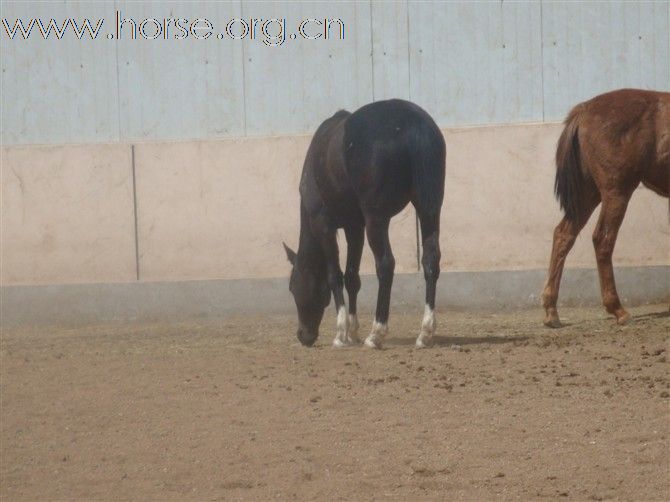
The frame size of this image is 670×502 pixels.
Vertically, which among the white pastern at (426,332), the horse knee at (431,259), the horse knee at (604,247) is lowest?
the white pastern at (426,332)

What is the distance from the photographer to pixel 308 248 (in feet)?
30.6

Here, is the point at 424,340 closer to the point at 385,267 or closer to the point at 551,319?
the point at 385,267

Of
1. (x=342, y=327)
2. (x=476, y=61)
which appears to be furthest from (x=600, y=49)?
(x=342, y=327)

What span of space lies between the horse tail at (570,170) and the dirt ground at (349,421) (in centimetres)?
119

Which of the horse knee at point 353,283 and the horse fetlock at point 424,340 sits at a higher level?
the horse knee at point 353,283

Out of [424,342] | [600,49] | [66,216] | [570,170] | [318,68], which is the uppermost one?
[600,49]

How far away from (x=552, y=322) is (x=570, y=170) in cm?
119

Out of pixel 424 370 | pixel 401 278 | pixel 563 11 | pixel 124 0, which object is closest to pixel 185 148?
pixel 124 0

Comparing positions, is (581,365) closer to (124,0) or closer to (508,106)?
(508,106)

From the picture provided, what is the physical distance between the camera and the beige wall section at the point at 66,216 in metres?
11.9

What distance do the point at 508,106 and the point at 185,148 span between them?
2.94 m

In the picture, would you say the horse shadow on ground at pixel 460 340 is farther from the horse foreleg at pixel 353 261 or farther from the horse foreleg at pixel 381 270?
the horse foreleg at pixel 353 261

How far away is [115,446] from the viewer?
21.4 ft

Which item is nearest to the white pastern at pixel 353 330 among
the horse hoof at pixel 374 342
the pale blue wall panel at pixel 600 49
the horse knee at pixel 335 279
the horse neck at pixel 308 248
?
the horse knee at pixel 335 279
